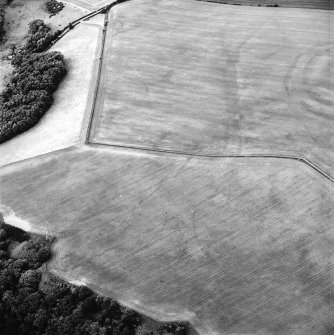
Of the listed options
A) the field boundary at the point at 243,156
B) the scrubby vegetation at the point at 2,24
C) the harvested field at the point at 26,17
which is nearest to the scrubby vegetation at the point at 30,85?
the harvested field at the point at 26,17

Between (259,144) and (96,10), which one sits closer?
(259,144)

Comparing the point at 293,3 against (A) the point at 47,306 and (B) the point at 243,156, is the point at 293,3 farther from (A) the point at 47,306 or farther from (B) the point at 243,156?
(A) the point at 47,306

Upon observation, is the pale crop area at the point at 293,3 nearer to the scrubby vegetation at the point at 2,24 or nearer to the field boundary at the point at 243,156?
the field boundary at the point at 243,156

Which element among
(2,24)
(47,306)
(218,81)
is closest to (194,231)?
(47,306)

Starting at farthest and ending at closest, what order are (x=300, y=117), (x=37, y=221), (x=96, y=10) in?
(x=96, y=10)
(x=300, y=117)
(x=37, y=221)

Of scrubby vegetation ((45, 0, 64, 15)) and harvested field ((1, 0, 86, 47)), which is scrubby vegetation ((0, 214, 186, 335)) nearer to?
harvested field ((1, 0, 86, 47))

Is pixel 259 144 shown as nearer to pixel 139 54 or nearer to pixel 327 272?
pixel 327 272

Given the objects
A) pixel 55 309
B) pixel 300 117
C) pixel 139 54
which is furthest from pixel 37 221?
pixel 300 117
